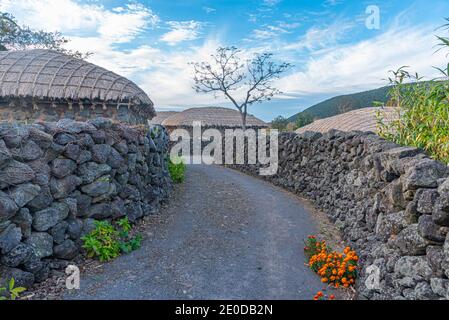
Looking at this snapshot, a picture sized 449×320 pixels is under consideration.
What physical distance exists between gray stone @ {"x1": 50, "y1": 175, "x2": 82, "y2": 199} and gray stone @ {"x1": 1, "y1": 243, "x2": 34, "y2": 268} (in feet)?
2.70

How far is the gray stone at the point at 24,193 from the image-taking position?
3705 mm

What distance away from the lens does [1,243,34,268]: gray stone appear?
3.53 meters

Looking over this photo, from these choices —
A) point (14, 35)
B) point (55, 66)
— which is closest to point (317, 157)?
point (55, 66)

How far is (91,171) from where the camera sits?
4953 millimetres

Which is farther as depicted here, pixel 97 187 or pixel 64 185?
pixel 97 187

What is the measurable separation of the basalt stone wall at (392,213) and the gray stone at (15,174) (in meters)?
4.50

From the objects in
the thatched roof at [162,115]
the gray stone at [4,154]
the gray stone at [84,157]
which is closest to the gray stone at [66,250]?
→ the gray stone at [84,157]

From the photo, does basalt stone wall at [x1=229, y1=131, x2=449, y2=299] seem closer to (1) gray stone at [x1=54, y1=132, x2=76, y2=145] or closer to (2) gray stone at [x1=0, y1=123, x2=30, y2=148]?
(1) gray stone at [x1=54, y1=132, x2=76, y2=145]

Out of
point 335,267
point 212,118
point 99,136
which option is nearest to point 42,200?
point 99,136

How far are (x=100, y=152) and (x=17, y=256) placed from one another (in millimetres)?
2075

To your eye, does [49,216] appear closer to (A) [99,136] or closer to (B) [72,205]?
(B) [72,205]

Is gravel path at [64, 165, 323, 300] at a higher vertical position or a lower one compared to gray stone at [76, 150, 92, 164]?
lower

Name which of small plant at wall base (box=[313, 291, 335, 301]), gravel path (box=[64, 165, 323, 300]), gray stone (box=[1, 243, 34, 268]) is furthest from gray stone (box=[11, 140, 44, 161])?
small plant at wall base (box=[313, 291, 335, 301])

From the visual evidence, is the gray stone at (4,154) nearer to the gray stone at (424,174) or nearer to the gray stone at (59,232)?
the gray stone at (59,232)
